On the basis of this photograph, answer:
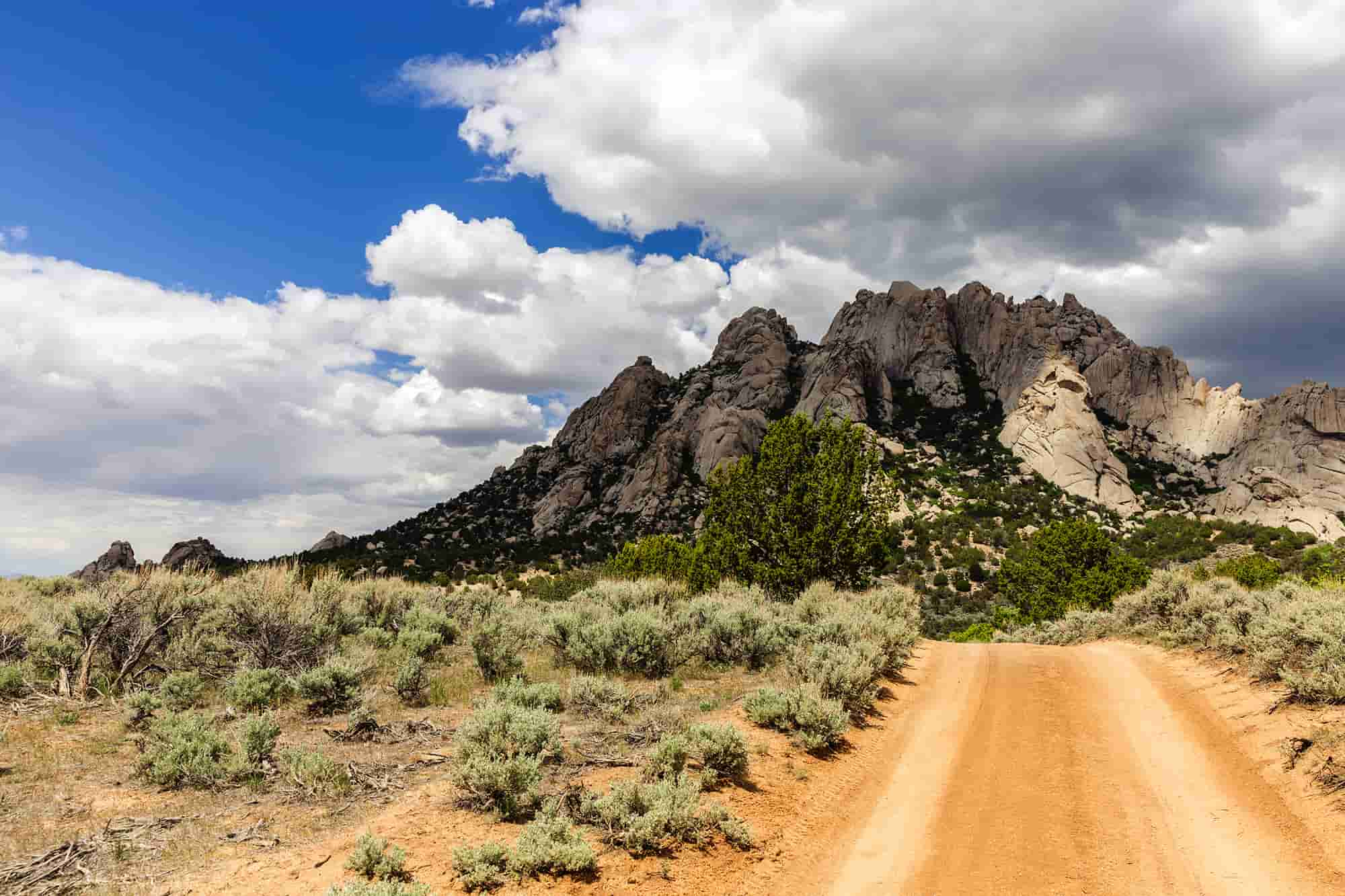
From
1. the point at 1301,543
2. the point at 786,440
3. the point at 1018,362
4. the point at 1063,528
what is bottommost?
the point at 1301,543

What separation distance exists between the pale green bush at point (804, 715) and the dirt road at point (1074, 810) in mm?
851

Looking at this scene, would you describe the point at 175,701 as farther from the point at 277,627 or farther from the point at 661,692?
the point at 661,692

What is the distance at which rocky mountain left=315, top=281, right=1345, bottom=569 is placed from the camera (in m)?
77.1

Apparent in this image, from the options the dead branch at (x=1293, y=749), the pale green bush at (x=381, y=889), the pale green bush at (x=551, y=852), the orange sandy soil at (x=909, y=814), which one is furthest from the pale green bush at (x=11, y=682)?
the dead branch at (x=1293, y=749)

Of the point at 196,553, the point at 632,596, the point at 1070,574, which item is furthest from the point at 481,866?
the point at 196,553

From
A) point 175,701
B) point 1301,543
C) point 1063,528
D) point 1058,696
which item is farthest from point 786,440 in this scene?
point 1301,543

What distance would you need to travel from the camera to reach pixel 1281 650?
35.9 ft

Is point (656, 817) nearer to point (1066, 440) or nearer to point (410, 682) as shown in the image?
point (410, 682)

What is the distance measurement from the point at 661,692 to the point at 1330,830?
340 inches

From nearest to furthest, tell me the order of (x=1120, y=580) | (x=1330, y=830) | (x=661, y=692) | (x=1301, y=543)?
1. (x=1330, y=830)
2. (x=661, y=692)
3. (x=1120, y=580)
4. (x=1301, y=543)

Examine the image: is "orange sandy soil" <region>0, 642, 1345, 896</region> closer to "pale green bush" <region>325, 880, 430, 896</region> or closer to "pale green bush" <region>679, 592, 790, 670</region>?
"pale green bush" <region>325, 880, 430, 896</region>

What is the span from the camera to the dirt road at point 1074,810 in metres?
6.07

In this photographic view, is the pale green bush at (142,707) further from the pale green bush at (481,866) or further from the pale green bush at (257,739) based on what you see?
the pale green bush at (481,866)

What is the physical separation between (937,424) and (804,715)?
88.1 metres
